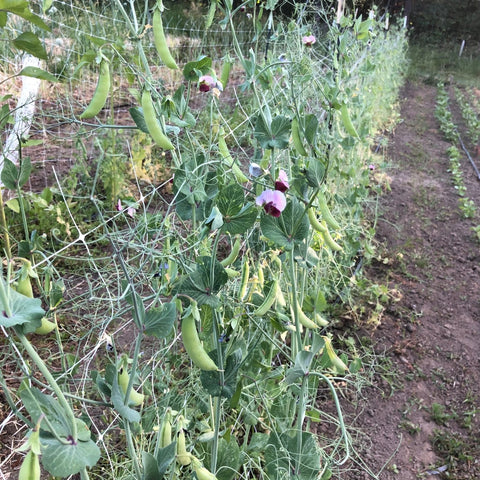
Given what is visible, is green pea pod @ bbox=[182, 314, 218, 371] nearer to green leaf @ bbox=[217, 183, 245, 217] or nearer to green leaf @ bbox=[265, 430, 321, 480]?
green leaf @ bbox=[217, 183, 245, 217]

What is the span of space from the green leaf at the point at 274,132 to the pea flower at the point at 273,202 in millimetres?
149

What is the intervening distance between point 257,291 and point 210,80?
0.47 meters

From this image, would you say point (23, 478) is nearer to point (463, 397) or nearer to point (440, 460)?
point (440, 460)

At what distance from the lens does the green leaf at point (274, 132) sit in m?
0.93

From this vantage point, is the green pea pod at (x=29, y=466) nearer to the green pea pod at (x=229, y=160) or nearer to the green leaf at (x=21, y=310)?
the green leaf at (x=21, y=310)

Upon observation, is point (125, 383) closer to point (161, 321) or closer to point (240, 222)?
point (161, 321)

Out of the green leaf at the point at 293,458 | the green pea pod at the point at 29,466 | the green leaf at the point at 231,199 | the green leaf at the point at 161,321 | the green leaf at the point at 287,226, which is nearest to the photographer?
the green pea pod at the point at 29,466

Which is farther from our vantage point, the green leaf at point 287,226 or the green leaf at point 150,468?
the green leaf at point 287,226

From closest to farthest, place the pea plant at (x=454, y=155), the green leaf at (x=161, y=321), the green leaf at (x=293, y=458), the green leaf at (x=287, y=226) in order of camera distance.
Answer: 1. the green leaf at (x=161, y=321)
2. the green leaf at (x=287, y=226)
3. the green leaf at (x=293, y=458)
4. the pea plant at (x=454, y=155)

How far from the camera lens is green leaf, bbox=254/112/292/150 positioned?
93 centimetres

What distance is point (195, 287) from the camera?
799mm

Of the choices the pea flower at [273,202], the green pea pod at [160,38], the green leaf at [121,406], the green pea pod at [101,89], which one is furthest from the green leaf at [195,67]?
the green leaf at [121,406]

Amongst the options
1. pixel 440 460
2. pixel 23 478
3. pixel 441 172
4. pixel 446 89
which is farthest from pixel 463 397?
pixel 446 89

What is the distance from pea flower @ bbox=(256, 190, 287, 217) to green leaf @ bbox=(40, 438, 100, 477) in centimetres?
47
